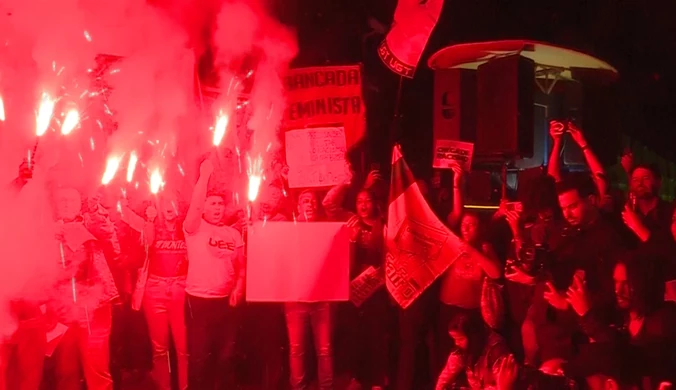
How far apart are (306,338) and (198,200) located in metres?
1.56

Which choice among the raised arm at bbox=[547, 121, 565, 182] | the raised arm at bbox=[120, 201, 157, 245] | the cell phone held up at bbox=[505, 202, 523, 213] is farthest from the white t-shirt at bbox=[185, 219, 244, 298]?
the raised arm at bbox=[547, 121, 565, 182]

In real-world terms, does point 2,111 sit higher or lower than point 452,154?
higher

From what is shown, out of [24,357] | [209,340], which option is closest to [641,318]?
[209,340]

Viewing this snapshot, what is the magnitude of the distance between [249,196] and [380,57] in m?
1.74

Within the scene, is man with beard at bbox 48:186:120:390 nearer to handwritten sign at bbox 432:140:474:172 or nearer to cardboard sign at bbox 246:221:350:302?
cardboard sign at bbox 246:221:350:302

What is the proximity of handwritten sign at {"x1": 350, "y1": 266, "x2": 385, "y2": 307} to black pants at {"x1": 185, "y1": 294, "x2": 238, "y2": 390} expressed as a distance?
1111 mm

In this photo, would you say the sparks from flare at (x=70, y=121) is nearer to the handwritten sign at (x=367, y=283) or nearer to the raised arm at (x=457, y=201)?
the handwritten sign at (x=367, y=283)

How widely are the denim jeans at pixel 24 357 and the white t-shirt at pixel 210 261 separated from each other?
4.31 ft

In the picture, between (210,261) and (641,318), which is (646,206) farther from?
(210,261)

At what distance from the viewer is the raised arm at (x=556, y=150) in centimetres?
537

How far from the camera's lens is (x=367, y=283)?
5.95 m

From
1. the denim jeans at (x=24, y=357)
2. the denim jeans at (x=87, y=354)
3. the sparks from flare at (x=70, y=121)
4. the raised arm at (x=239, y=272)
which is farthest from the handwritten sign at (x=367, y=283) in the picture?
the sparks from flare at (x=70, y=121)

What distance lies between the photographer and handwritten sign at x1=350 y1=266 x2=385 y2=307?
595 centimetres

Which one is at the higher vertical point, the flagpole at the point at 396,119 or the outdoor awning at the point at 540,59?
the outdoor awning at the point at 540,59
